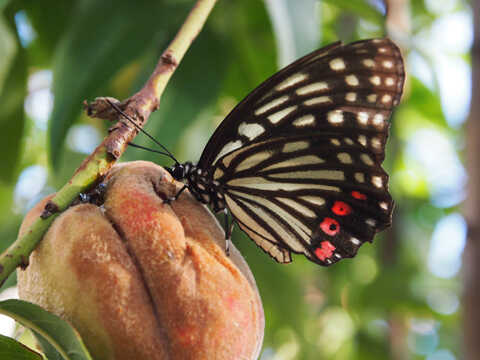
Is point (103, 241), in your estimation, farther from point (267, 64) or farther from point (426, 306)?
point (426, 306)

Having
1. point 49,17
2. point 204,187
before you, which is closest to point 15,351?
point 204,187

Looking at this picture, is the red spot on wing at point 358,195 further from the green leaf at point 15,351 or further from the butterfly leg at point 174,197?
the green leaf at point 15,351

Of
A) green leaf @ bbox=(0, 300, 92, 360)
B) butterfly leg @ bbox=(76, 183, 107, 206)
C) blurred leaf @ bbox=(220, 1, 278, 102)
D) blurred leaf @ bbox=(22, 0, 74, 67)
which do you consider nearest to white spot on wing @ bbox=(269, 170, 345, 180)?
butterfly leg @ bbox=(76, 183, 107, 206)

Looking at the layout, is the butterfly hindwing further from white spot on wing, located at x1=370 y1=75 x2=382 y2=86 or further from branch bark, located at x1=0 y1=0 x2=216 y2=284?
branch bark, located at x1=0 y1=0 x2=216 y2=284

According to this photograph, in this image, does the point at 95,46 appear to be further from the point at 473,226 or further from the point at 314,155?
the point at 473,226

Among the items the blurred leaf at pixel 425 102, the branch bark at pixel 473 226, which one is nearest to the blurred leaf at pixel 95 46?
the branch bark at pixel 473 226

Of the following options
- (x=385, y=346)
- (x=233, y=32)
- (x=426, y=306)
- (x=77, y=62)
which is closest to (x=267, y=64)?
(x=233, y=32)
